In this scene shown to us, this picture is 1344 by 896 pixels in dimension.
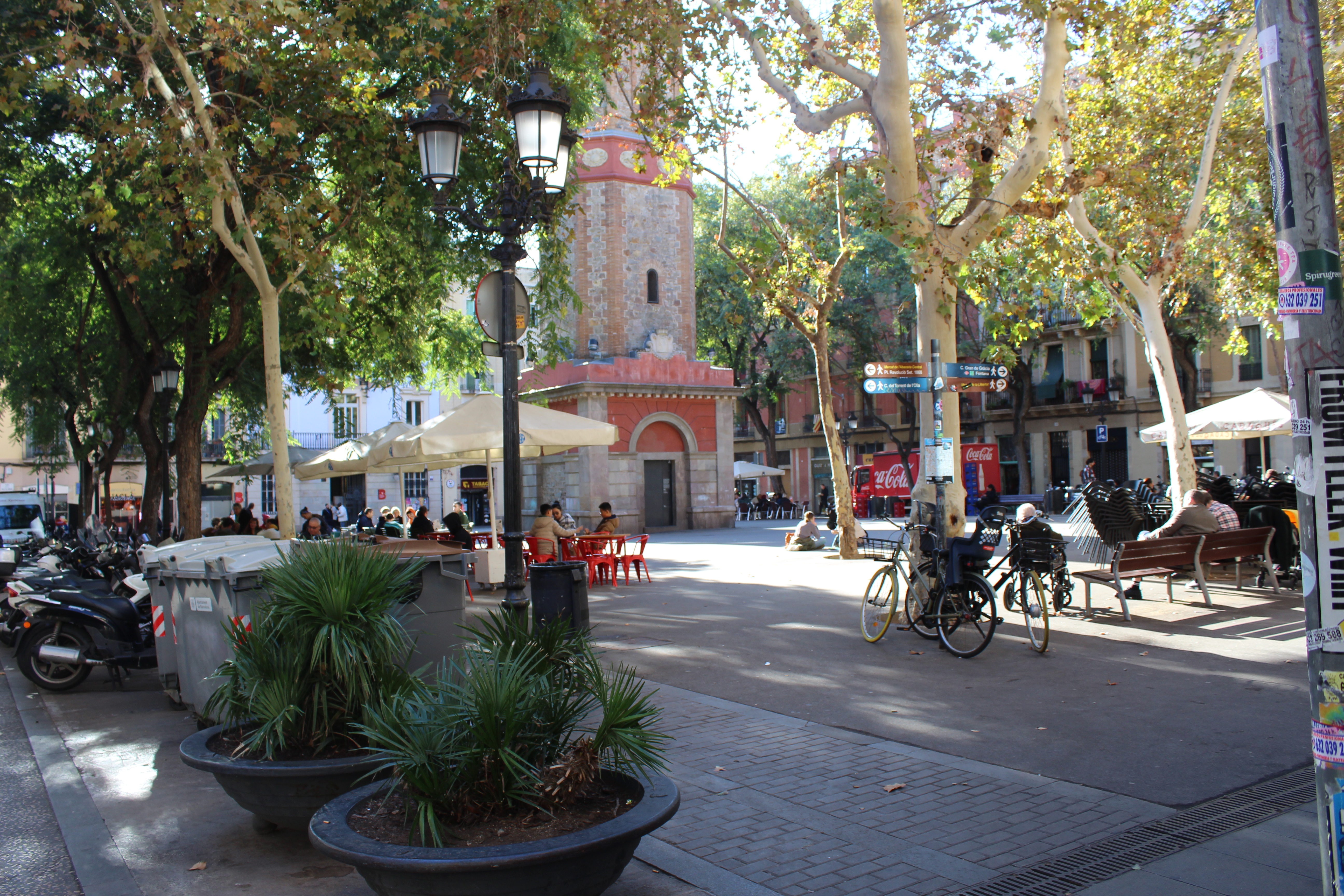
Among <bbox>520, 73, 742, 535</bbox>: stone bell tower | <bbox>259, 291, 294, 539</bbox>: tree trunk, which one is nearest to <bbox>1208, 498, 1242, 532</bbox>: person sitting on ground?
<bbox>259, 291, 294, 539</bbox>: tree trunk

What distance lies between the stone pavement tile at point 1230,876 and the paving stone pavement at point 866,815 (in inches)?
14.8

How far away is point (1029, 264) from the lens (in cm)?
1196

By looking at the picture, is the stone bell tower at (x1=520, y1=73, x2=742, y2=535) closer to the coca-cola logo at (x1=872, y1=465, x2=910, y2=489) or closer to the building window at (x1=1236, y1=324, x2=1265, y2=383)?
the coca-cola logo at (x1=872, y1=465, x2=910, y2=489)

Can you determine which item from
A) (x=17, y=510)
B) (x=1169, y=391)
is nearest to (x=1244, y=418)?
(x=1169, y=391)

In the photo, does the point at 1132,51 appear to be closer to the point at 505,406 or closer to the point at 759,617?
the point at 759,617

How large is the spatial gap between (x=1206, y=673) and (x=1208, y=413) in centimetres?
1074

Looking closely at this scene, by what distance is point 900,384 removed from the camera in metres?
Answer: 9.84

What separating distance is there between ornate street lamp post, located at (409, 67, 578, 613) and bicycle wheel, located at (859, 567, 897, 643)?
3.32 meters

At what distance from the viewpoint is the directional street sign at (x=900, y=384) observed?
31.7 ft

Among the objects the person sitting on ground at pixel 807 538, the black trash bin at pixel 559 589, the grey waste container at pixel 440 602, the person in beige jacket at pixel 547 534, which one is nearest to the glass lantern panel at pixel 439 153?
the grey waste container at pixel 440 602

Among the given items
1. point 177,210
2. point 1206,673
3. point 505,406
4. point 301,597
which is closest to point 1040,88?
point 1206,673

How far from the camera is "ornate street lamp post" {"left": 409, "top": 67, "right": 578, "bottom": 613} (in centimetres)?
735

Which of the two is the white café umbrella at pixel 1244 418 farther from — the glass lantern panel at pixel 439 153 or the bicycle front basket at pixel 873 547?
the glass lantern panel at pixel 439 153

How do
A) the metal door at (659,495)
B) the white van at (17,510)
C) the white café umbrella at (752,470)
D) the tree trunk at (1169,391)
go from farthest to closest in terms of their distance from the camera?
the white café umbrella at (752,470) → the metal door at (659,495) → the white van at (17,510) → the tree trunk at (1169,391)
